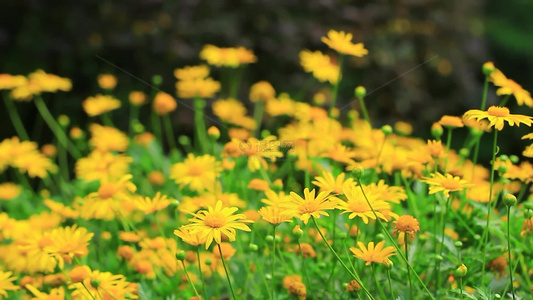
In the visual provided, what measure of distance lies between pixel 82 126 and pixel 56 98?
0.21 meters

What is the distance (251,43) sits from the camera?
10.7 feet

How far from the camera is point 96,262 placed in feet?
6.18

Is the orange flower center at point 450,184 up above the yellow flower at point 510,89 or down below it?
below

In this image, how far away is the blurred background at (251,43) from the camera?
127 inches

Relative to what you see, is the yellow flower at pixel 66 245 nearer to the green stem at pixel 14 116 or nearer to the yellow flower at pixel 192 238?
the yellow flower at pixel 192 238

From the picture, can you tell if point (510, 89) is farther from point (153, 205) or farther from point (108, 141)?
point (108, 141)

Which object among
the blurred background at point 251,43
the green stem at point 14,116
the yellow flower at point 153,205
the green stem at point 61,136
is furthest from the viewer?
the green stem at point 14,116

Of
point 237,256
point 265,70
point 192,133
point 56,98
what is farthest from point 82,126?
point 237,256

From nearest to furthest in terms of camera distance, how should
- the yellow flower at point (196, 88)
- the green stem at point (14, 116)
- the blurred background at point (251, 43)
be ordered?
1. the yellow flower at point (196, 88)
2. the blurred background at point (251, 43)
3. the green stem at point (14, 116)

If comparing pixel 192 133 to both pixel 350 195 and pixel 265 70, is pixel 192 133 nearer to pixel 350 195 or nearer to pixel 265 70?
pixel 265 70

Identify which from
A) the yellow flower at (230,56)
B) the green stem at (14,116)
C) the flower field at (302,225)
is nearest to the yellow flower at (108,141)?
the flower field at (302,225)

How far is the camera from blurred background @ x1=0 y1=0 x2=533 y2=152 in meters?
3.22

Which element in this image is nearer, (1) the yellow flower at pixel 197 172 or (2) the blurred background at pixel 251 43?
(1) the yellow flower at pixel 197 172

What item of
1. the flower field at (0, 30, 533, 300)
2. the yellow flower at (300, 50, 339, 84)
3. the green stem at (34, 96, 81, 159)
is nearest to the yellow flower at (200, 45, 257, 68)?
the flower field at (0, 30, 533, 300)
